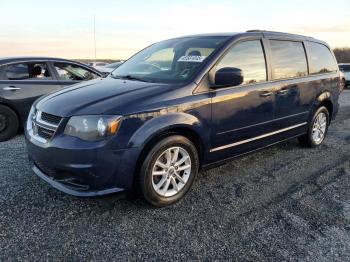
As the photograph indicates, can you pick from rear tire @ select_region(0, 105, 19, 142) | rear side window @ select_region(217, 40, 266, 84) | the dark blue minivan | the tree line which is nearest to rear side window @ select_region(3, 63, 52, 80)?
rear tire @ select_region(0, 105, 19, 142)

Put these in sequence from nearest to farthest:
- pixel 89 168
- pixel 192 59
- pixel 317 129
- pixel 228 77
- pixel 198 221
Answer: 1. pixel 89 168
2. pixel 198 221
3. pixel 228 77
4. pixel 192 59
5. pixel 317 129

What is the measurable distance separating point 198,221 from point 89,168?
1100 millimetres

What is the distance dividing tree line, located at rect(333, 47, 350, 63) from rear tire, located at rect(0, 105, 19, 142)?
3734cm

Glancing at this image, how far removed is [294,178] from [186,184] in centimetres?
154

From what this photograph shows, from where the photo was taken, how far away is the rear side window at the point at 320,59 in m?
5.42

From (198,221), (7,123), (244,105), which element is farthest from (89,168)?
(7,123)

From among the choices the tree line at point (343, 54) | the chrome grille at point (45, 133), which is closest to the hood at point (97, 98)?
the chrome grille at point (45, 133)

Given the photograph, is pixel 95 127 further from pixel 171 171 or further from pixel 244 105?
pixel 244 105

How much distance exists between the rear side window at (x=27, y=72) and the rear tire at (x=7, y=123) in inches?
23.1

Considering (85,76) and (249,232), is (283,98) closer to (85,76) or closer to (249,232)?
(249,232)

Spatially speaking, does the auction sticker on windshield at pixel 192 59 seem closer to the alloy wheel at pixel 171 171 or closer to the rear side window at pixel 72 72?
the alloy wheel at pixel 171 171

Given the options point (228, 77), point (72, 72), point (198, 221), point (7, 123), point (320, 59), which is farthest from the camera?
point (72, 72)

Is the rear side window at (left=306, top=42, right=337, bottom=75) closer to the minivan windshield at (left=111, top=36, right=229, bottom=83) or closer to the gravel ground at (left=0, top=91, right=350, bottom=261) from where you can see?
the gravel ground at (left=0, top=91, right=350, bottom=261)

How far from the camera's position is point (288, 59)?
16.0 feet
